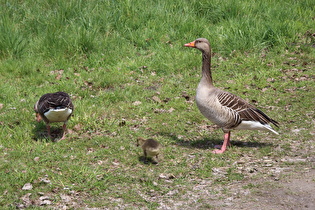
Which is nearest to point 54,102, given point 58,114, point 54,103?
point 54,103

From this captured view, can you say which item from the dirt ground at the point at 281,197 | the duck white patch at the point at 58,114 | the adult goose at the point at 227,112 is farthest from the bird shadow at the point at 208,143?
the duck white patch at the point at 58,114

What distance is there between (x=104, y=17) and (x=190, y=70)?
3264 millimetres

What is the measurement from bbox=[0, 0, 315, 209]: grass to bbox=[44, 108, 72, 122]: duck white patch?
1.38 ft

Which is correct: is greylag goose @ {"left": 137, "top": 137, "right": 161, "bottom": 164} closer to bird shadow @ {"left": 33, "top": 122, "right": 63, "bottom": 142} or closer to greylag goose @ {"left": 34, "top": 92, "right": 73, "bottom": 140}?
greylag goose @ {"left": 34, "top": 92, "right": 73, "bottom": 140}

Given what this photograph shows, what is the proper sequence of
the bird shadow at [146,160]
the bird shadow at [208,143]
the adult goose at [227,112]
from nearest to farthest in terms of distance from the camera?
the bird shadow at [146,160], the adult goose at [227,112], the bird shadow at [208,143]

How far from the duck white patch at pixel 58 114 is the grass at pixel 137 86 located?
1.38 ft

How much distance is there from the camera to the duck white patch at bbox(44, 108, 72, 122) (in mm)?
7055

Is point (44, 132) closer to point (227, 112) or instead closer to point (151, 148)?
point (151, 148)

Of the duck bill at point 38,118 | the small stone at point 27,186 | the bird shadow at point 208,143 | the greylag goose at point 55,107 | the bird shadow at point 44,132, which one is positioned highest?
the greylag goose at point 55,107

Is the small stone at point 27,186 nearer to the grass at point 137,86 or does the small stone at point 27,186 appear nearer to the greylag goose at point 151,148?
the grass at point 137,86

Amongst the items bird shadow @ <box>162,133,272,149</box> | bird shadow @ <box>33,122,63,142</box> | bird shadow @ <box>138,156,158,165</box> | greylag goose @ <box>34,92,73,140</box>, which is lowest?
bird shadow @ <box>33,122,63,142</box>

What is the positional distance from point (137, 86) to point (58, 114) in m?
3.23

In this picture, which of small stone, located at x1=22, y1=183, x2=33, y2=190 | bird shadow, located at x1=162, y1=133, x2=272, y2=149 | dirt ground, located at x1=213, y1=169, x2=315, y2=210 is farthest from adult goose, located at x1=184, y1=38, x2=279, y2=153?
small stone, located at x1=22, y1=183, x2=33, y2=190

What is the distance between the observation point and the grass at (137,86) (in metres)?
6.19
